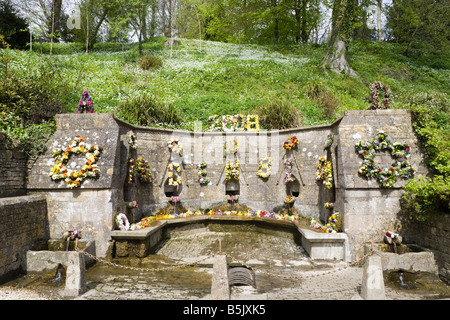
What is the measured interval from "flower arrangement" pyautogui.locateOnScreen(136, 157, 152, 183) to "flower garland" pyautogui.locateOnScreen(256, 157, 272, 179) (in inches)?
142

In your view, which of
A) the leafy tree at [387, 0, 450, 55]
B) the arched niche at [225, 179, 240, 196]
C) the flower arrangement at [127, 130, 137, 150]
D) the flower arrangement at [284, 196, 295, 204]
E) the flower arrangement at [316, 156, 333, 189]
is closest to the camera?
the flower arrangement at [316, 156, 333, 189]

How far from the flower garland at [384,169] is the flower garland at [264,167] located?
321cm

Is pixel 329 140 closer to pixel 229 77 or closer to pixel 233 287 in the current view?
pixel 233 287

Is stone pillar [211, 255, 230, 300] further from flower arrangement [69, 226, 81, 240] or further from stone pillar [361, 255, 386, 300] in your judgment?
flower arrangement [69, 226, 81, 240]

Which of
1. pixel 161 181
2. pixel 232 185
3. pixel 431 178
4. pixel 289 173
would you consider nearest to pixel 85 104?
pixel 161 181

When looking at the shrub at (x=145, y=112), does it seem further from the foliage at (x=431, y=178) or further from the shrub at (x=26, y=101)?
the foliage at (x=431, y=178)

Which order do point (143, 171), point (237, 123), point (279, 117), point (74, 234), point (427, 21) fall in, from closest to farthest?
point (74, 234) → point (143, 171) → point (237, 123) → point (279, 117) → point (427, 21)

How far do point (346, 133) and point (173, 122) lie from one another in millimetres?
6855

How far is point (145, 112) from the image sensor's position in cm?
1076

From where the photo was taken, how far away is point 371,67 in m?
19.1

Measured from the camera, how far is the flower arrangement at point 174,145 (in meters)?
9.15

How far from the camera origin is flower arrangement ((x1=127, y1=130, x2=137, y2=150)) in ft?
25.6

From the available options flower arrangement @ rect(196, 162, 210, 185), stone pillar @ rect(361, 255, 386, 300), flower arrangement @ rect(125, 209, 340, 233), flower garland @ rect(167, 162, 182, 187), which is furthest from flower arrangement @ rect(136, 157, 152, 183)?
stone pillar @ rect(361, 255, 386, 300)

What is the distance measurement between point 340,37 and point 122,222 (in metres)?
16.7
